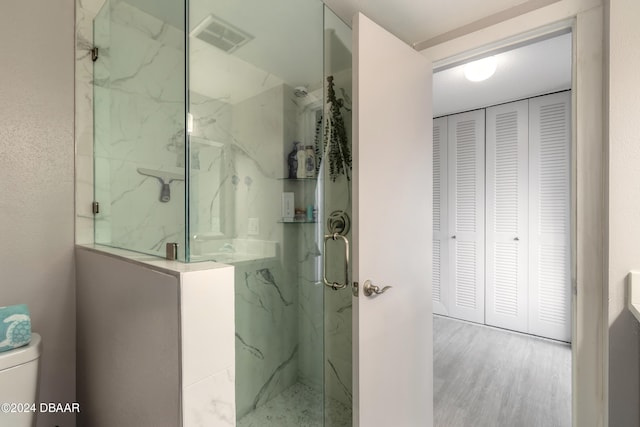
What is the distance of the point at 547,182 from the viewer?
2867 mm

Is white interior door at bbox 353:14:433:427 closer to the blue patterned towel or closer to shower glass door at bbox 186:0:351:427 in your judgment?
shower glass door at bbox 186:0:351:427

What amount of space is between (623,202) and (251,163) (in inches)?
57.8

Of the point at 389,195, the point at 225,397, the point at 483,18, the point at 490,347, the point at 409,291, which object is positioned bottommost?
the point at 490,347

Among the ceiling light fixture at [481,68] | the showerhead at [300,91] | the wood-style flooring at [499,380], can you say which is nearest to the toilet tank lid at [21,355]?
the showerhead at [300,91]

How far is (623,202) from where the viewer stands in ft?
3.67

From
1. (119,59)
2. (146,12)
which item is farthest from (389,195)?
(119,59)

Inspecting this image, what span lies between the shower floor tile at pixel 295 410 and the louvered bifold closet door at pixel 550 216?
8.08 feet

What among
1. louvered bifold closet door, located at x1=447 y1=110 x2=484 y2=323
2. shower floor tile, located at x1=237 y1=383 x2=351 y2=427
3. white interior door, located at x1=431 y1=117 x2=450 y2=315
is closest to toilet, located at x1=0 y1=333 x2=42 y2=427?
shower floor tile, located at x1=237 y1=383 x2=351 y2=427

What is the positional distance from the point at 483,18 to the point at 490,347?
8.69 feet

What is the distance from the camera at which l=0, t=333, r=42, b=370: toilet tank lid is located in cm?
98

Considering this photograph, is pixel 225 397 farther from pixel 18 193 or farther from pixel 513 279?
pixel 513 279

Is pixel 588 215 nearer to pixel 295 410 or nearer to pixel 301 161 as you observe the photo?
pixel 301 161

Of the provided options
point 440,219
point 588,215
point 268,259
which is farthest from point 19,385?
A: point 440,219

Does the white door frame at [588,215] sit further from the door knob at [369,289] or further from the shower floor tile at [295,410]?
the shower floor tile at [295,410]
